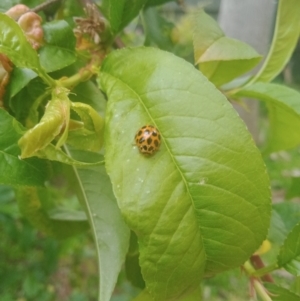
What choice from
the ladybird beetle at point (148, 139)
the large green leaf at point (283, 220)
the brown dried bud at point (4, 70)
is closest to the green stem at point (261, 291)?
the large green leaf at point (283, 220)

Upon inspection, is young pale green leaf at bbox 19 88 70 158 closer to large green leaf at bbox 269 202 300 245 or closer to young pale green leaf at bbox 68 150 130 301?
young pale green leaf at bbox 68 150 130 301

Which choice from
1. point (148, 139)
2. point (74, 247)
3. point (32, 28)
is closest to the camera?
point (148, 139)

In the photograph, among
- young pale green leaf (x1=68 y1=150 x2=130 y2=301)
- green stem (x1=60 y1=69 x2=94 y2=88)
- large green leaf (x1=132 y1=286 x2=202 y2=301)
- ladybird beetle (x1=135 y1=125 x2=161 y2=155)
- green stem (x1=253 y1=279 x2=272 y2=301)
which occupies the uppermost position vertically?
ladybird beetle (x1=135 y1=125 x2=161 y2=155)

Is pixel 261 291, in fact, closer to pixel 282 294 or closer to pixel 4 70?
pixel 282 294

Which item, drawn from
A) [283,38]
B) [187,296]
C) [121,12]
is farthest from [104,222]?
[283,38]

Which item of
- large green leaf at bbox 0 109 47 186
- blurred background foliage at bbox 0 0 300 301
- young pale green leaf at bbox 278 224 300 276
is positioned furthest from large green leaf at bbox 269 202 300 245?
large green leaf at bbox 0 109 47 186

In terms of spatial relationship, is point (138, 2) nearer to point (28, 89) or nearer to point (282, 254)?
point (28, 89)

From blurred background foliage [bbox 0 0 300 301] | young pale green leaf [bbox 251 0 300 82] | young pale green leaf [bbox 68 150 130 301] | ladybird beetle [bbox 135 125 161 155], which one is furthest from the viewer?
blurred background foliage [bbox 0 0 300 301]
